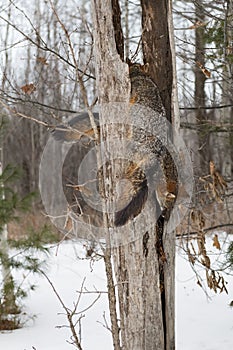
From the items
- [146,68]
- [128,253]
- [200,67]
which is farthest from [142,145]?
[200,67]

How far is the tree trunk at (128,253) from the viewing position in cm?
307

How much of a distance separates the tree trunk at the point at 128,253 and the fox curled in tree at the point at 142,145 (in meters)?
0.06

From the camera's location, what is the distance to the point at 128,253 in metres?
3.08

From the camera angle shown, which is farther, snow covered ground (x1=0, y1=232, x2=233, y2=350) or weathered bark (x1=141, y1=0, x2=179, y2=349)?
snow covered ground (x1=0, y1=232, x2=233, y2=350)

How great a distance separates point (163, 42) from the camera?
3260mm

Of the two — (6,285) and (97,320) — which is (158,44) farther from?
(97,320)

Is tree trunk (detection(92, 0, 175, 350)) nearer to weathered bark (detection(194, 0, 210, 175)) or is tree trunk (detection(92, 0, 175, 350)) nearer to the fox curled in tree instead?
the fox curled in tree

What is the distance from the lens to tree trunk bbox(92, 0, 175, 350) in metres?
3.07

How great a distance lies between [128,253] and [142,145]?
2.00 ft

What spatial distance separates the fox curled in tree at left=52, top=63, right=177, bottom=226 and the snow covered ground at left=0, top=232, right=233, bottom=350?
1093mm

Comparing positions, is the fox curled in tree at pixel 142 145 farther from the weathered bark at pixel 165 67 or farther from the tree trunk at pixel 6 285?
the tree trunk at pixel 6 285

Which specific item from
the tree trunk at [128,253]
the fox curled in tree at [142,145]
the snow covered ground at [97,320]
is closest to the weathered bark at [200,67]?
the fox curled in tree at [142,145]

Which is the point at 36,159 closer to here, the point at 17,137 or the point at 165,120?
the point at 17,137

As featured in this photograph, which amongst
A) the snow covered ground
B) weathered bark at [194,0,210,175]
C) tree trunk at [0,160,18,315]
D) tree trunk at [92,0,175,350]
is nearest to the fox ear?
tree trunk at [92,0,175,350]
